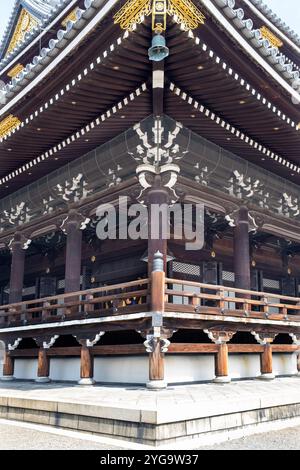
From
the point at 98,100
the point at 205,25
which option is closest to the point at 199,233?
the point at 98,100

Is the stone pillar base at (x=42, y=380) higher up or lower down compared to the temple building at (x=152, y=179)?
lower down

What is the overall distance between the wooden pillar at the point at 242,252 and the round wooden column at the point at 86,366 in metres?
4.54

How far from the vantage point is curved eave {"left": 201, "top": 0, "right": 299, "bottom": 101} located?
8375mm

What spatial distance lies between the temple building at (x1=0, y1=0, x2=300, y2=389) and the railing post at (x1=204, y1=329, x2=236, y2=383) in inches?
1.4

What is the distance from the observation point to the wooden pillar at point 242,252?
12680 mm

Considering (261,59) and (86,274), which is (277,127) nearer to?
(261,59)

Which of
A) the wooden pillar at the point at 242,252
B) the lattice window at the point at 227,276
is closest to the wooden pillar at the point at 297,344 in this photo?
the wooden pillar at the point at 242,252

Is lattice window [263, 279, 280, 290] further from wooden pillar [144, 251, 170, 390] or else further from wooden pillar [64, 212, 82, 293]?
wooden pillar [144, 251, 170, 390]

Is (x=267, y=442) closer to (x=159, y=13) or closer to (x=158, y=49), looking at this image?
(x=158, y=49)

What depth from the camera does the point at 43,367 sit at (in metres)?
12.4

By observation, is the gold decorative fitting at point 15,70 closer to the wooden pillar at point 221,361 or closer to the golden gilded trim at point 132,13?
the golden gilded trim at point 132,13

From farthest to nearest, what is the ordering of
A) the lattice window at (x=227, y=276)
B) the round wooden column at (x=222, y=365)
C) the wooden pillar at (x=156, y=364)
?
the lattice window at (x=227, y=276) → the round wooden column at (x=222, y=365) → the wooden pillar at (x=156, y=364)

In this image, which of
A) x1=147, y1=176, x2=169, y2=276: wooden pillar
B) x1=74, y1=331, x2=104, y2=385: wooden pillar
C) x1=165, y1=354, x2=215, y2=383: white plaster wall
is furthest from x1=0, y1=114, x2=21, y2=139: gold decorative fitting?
x1=165, y1=354, x2=215, y2=383: white plaster wall

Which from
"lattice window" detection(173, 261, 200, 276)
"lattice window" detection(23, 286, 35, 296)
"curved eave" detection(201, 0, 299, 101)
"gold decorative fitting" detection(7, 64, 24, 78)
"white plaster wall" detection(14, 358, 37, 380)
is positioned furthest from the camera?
"gold decorative fitting" detection(7, 64, 24, 78)
